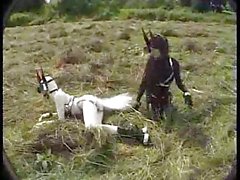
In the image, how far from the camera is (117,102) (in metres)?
1.26

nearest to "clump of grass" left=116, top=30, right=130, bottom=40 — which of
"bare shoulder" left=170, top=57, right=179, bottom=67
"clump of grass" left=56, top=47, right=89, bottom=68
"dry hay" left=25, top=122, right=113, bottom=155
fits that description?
"clump of grass" left=56, top=47, right=89, bottom=68

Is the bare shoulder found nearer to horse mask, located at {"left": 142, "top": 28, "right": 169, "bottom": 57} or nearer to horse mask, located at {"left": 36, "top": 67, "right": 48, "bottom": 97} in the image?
horse mask, located at {"left": 142, "top": 28, "right": 169, "bottom": 57}

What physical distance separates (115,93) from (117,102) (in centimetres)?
3

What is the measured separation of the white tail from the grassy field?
21mm

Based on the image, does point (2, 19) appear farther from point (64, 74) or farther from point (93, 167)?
point (64, 74)

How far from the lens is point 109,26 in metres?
1.45

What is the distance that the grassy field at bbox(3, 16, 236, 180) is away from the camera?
1.06 meters

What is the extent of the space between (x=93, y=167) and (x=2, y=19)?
Result: 479 mm

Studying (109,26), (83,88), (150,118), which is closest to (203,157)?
(150,118)

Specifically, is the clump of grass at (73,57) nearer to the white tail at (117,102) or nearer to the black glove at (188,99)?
the white tail at (117,102)

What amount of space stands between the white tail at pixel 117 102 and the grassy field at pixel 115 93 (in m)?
0.02

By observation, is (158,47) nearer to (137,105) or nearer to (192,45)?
(137,105)

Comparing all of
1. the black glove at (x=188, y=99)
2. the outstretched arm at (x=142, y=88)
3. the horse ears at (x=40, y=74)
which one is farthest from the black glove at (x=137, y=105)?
the horse ears at (x=40, y=74)

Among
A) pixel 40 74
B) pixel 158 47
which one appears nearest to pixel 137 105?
pixel 158 47
